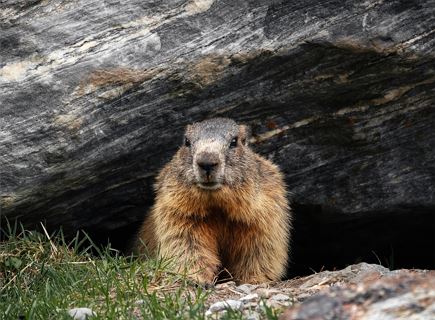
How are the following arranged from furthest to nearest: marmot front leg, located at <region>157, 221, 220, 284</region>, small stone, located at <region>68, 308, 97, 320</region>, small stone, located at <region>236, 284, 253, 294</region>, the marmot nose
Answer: marmot front leg, located at <region>157, 221, 220, 284</region> → the marmot nose → small stone, located at <region>236, 284, 253, 294</region> → small stone, located at <region>68, 308, 97, 320</region>

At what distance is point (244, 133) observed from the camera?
26.1 ft

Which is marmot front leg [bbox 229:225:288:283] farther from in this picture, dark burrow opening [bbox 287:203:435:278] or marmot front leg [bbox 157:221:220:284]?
dark burrow opening [bbox 287:203:435:278]

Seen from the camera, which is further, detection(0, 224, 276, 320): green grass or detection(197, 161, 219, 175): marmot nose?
detection(197, 161, 219, 175): marmot nose

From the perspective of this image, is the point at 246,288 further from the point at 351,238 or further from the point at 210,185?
the point at 351,238

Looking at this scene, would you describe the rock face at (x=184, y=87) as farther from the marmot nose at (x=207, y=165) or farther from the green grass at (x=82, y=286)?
the marmot nose at (x=207, y=165)

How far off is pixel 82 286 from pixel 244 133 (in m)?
2.24

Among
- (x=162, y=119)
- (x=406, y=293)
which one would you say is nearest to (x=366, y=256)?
(x=162, y=119)

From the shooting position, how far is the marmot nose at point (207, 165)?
722 centimetres

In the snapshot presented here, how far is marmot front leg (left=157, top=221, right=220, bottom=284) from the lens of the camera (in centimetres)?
764

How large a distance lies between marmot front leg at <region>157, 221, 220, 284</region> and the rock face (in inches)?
31.8

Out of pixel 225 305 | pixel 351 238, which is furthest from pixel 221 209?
pixel 351 238

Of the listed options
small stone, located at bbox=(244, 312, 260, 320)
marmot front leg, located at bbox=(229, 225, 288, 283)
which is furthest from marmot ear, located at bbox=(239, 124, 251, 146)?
small stone, located at bbox=(244, 312, 260, 320)

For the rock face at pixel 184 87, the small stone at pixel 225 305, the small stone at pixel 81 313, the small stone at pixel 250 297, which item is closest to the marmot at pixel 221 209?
the rock face at pixel 184 87

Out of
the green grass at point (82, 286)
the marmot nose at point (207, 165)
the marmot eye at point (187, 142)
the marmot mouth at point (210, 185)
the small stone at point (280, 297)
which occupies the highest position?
the marmot eye at point (187, 142)
